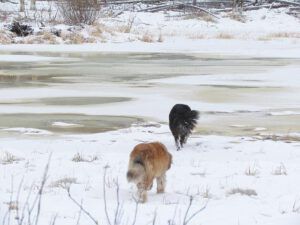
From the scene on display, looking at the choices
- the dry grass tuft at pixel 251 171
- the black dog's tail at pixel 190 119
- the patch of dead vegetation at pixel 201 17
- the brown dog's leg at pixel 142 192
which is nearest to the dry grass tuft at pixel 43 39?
the patch of dead vegetation at pixel 201 17

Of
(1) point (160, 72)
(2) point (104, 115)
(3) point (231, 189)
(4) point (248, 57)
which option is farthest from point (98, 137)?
(4) point (248, 57)

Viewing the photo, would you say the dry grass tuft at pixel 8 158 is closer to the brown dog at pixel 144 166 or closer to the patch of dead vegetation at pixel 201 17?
the brown dog at pixel 144 166

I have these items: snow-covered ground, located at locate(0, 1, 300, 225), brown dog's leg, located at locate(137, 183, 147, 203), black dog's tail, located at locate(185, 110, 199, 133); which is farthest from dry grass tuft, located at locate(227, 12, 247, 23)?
brown dog's leg, located at locate(137, 183, 147, 203)

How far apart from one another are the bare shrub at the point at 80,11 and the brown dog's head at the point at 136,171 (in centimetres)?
3012

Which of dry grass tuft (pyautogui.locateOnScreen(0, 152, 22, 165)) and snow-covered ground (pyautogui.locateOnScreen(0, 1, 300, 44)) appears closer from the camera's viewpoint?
dry grass tuft (pyautogui.locateOnScreen(0, 152, 22, 165))

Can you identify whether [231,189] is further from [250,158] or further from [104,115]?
[104,115]

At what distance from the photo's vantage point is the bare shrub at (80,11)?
3531cm

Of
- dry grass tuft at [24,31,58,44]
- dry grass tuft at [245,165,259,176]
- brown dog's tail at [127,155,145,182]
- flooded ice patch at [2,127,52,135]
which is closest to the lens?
brown dog's tail at [127,155,145,182]

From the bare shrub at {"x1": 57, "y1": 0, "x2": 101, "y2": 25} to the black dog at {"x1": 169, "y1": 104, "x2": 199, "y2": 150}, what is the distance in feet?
86.6

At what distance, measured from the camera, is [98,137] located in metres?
9.96

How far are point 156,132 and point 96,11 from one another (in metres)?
26.2

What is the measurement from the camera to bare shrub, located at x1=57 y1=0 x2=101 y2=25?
3531 cm

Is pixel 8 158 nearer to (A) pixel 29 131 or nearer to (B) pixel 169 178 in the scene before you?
(B) pixel 169 178

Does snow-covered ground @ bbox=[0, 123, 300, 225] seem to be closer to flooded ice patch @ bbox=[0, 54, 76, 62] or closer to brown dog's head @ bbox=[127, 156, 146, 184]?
brown dog's head @ bbox=[127, 156, 146, 184]
